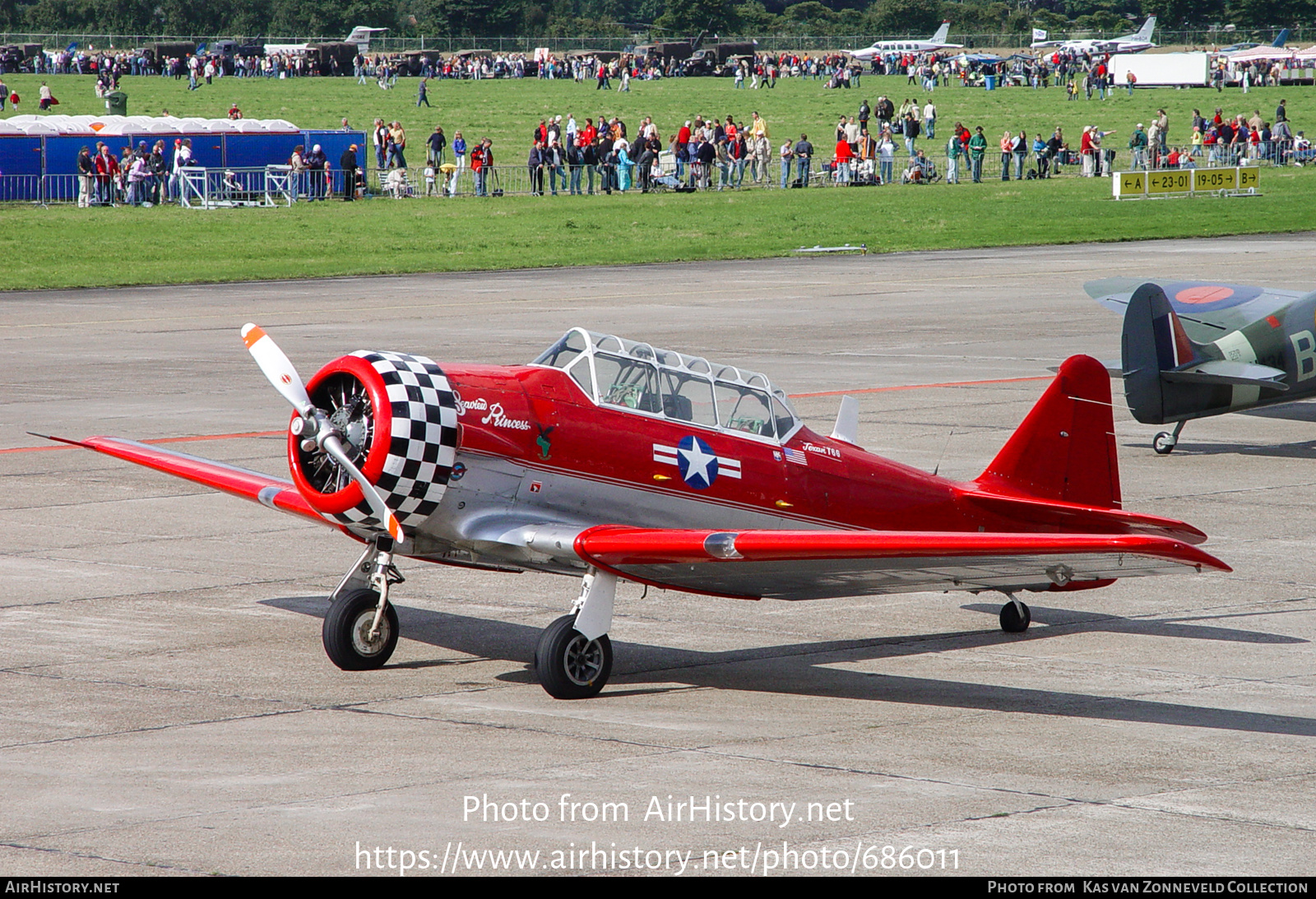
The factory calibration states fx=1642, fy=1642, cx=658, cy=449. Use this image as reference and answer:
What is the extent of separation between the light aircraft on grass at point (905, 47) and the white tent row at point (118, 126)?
10449 cm

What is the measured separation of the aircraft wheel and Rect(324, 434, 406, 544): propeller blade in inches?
174

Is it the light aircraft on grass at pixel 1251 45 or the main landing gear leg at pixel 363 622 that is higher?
the light aircraft on grass at pixel 1251 45

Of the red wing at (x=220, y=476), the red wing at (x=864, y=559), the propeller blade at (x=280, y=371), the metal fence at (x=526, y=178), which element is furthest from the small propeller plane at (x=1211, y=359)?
the metal fence at (x=526, y=178)

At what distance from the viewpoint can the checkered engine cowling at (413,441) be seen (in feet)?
30.3

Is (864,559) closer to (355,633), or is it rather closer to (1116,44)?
(355,633)

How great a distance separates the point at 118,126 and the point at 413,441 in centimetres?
4713

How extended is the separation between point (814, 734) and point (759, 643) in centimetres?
232

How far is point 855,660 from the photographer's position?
420 inches

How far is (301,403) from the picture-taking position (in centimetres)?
941

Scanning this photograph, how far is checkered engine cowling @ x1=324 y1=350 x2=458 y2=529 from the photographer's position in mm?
9242

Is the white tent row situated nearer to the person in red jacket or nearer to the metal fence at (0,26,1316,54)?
the person in red jacket

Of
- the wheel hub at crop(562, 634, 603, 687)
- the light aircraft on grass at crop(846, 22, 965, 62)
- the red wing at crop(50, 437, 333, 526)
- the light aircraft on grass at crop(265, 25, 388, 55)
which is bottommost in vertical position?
the wheel hub at crop(562, 634, 603, 687)

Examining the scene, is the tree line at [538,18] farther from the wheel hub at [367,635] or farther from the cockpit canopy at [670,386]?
the wheel hub at [367,635]

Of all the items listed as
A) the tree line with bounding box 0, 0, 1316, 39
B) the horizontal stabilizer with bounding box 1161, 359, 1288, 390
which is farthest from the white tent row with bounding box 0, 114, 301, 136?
the tree line with bounding box 0, 0, 1316, 39
